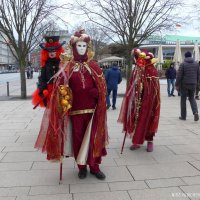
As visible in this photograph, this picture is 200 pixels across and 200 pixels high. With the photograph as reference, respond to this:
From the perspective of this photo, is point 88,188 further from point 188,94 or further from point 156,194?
point 188,94

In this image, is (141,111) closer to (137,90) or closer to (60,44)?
(137,90)

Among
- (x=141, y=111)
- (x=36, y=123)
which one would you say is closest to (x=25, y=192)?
(x=141, y=111)

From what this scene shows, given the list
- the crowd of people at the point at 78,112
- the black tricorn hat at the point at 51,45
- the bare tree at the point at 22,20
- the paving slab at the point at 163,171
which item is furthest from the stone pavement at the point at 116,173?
the bare tree at the point at 22,20

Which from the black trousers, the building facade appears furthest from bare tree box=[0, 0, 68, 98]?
the building facade

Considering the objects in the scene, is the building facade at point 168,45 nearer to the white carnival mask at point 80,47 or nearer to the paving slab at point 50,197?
the white carnival mask at point 80,47

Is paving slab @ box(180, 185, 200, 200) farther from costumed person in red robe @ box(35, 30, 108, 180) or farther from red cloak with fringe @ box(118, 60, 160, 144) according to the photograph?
red cloak with fringe @ box(118, 60, 160, 144)

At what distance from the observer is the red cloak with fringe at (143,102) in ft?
20.1

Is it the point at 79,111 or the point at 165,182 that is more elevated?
the point at 79,111

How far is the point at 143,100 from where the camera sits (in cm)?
614

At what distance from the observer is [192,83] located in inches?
361

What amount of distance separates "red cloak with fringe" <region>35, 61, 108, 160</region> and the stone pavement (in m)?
0.43

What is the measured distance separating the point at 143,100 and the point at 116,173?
1563 mm

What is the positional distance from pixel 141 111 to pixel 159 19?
1225cm

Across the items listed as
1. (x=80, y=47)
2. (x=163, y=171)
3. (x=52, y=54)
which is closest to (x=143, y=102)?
(x=163, y=171)
